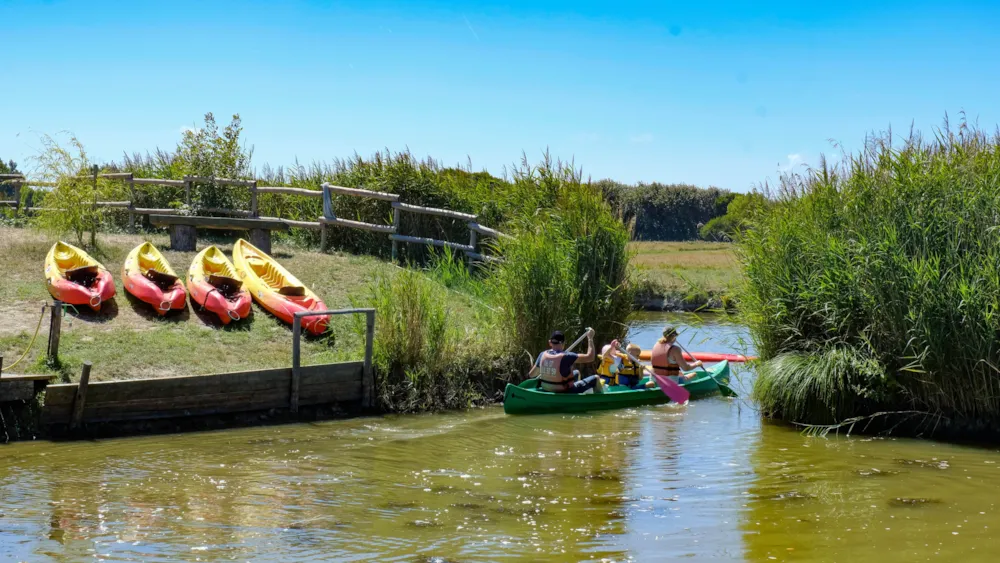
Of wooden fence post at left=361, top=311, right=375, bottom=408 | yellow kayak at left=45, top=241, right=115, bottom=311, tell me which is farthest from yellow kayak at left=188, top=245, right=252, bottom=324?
wooden fence post at left=361, top=311, right=375, bottom=408

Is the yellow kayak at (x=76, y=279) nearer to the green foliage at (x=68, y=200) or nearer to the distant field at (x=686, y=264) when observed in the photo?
the green foliage at (x=68, y=200)

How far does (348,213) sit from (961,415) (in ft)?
44.6

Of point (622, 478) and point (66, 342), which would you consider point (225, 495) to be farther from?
point (66, 342)

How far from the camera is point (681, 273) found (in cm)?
2736

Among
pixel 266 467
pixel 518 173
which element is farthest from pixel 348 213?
pixel 266 467

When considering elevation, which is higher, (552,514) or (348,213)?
(348,213)

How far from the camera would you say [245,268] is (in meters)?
15.7

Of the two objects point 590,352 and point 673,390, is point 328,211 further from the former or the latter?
point 673,390

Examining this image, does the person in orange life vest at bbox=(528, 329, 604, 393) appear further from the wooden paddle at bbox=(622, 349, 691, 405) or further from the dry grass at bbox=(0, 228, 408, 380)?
the dry grass at bbox=(0, 228, 408, 380)

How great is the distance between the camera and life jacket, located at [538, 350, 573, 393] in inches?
495

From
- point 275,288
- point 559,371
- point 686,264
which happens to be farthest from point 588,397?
point 686,264

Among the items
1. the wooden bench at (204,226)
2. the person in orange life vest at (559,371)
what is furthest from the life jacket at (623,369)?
the wooden bench at (204,226)

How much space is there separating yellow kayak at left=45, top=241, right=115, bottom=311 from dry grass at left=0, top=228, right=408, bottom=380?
8.0 inches

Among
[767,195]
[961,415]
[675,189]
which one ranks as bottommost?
[961,415]
